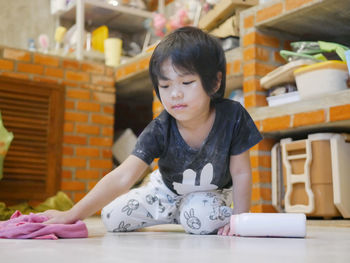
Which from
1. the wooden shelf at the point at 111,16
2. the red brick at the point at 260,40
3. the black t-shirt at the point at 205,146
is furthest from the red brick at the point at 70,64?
the black t-shirt at the point at 205,146

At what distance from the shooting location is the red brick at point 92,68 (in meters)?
2.95

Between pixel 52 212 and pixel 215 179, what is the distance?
1.52 feet

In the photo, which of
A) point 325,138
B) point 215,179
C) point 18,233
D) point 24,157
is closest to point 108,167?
point 24,157

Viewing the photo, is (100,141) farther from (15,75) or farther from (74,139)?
(15,75)

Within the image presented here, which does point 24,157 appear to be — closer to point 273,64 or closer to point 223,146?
point 273,64

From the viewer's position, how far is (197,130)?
133cm

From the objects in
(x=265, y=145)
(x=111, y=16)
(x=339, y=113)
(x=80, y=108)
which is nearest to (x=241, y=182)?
(x=339, y=113)

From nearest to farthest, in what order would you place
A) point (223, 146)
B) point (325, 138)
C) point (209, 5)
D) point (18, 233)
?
point (18, 233)
point (223, 146)
point (325, 138)
point (209, 5)

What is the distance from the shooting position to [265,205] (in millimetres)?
Answer: 2041

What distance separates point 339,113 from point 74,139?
66.0 inches

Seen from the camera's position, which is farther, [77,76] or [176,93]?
[77,76]

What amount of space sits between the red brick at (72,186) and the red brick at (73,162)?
108mm

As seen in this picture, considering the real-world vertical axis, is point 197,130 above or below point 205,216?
above

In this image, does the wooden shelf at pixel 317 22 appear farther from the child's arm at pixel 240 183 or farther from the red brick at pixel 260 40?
the child's arm at pixel 240 183
